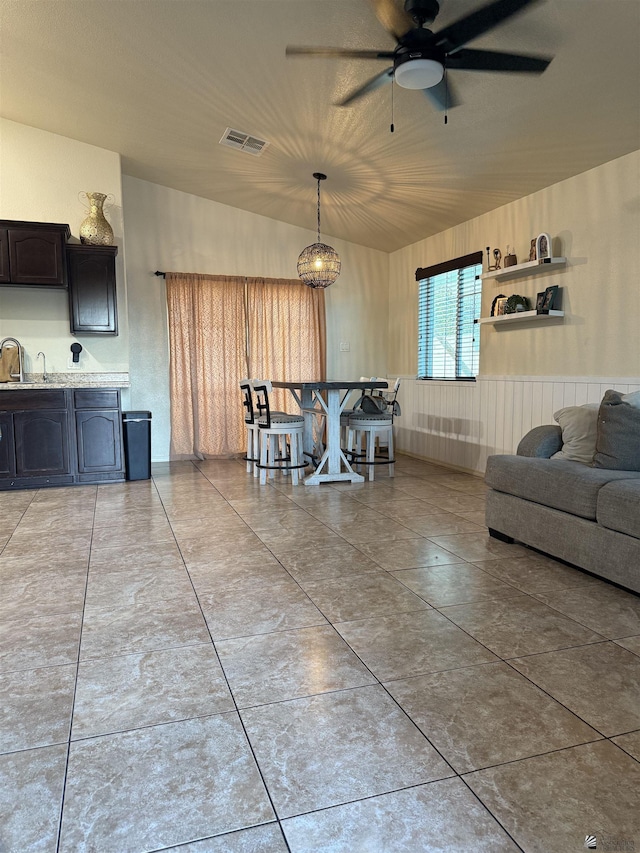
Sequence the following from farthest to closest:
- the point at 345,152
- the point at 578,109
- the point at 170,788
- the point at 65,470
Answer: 1. the point at 65,470
2. the point at 345,152
3. the point at 578,109
4. the point at 170,788

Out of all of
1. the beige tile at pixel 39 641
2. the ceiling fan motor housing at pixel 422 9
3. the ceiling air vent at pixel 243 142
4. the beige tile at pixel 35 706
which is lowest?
the beige tile at pixel 35 706

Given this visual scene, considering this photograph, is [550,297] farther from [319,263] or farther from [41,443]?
[41,443]

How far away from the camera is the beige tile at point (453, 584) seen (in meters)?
2.51

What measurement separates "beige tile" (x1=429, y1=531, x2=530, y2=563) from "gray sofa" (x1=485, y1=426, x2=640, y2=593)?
0.22 ft

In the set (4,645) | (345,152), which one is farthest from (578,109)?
(4,645)

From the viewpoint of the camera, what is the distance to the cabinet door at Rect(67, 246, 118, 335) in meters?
5.21

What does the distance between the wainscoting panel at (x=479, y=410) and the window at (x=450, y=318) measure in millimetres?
204

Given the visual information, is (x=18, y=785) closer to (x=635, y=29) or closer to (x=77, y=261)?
(x=635, y=29)

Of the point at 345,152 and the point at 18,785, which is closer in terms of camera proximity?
the point at 18,785

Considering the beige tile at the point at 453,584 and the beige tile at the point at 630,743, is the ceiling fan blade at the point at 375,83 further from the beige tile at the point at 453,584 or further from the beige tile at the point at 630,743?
the beige tile at the point at 630,743

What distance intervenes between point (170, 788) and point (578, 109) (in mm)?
4012

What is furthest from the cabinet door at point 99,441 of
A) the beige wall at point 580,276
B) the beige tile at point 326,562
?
the beige wall at point 580,276

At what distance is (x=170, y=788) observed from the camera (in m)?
1.36

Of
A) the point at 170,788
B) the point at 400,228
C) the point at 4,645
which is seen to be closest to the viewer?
the point at 170,788
